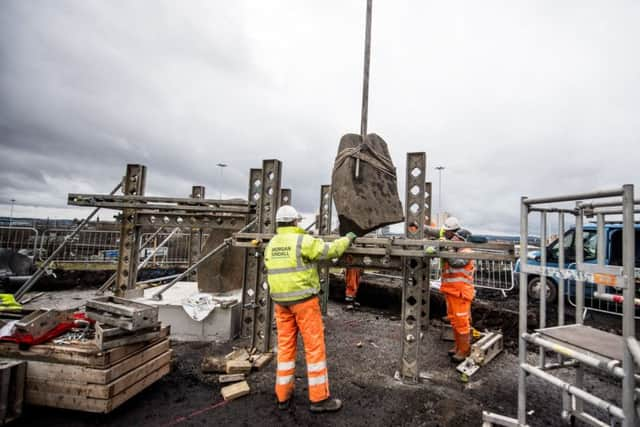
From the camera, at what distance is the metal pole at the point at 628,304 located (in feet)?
5.90

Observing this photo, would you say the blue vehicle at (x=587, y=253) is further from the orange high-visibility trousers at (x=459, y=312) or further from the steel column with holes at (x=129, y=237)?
the steel column with holes at (x=129, y=237)

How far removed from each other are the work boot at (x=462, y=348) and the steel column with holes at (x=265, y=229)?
10.1 feet

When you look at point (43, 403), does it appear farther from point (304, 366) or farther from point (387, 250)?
point (387, 250)

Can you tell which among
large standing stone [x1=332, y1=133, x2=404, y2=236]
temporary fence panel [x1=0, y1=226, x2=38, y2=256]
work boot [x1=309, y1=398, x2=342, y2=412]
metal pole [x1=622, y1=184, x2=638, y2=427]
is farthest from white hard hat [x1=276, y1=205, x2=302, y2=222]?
temporary fence panel [x1=0, y1=226, x2=38, y2=256]

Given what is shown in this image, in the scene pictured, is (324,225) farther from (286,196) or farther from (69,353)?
(69,353)

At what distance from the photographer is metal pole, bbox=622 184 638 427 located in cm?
180

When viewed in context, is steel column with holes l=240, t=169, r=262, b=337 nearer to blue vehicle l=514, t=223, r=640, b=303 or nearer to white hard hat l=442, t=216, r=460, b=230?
white hard hat l=442, t=216, r=460, b=230

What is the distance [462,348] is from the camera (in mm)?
4730

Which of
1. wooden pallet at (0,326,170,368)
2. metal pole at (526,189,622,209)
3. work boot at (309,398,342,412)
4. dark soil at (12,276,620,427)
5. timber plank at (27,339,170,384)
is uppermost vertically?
metal pole at (526,189,622,209)

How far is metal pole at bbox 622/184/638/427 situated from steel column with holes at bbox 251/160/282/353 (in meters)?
4.17

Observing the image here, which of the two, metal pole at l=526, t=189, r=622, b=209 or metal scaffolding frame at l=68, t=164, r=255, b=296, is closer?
metal pole at l=526, t=189, r=622, b=209

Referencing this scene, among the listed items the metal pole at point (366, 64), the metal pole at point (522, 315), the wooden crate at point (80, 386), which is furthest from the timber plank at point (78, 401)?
the metal pole at point (366, 64)

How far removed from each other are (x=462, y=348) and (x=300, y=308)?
3039mm

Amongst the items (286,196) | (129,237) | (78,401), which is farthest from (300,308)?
(129,237)
